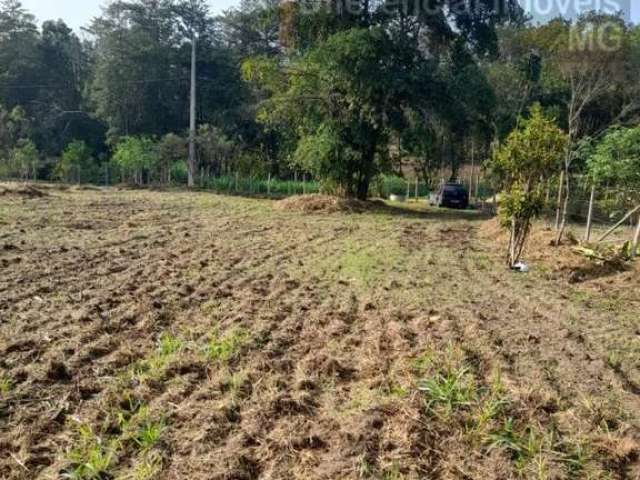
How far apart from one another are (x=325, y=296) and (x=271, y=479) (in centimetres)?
310

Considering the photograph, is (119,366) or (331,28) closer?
(119,366)

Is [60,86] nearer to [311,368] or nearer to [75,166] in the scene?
[75,166]

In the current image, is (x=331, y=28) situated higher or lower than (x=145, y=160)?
higher

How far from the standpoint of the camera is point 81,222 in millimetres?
10031

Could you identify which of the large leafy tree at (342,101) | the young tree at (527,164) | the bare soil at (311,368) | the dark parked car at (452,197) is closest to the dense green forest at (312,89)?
the large leafy tree at (342,101)

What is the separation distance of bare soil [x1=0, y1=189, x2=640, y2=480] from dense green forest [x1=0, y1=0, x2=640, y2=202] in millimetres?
3961

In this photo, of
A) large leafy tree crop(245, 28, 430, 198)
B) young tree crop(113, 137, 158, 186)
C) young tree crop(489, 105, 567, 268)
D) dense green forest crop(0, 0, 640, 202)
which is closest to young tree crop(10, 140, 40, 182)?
dense green forest crop(0, 0, 640, 202)

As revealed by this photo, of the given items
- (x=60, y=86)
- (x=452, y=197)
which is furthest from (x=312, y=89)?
(x=60, y=86)

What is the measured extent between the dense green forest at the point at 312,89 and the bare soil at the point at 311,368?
3.96 metres

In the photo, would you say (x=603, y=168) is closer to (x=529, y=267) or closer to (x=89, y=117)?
(x=529, y=267)

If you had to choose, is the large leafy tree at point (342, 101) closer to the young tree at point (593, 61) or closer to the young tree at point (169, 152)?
the young tree at point (593, 61)

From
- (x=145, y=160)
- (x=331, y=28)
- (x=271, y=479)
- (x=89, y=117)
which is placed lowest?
(x=271, y=479)

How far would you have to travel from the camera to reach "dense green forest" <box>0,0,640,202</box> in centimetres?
1419

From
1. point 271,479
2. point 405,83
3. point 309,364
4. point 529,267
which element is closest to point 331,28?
point 405,83
